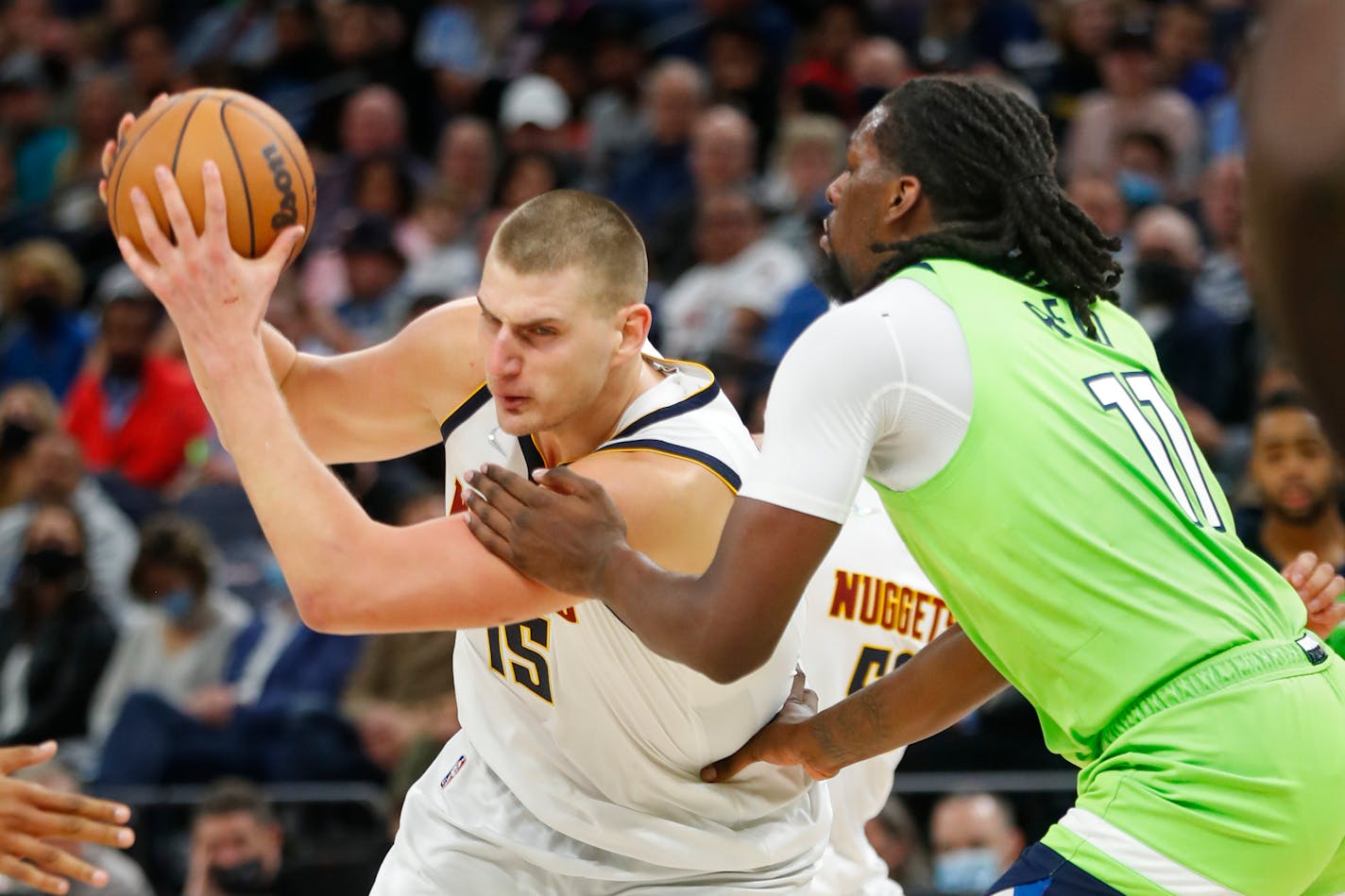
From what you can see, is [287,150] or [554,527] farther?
[287,150]

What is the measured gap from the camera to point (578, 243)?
3424mm

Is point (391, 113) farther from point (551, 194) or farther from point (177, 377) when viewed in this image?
point (551, 194)

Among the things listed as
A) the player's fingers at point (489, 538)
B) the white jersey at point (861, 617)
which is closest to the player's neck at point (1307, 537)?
the white jersey at point (861, 617)

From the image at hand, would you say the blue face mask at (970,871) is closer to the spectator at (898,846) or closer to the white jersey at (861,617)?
the spectator at (898,846)

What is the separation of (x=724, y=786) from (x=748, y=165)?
6757mm

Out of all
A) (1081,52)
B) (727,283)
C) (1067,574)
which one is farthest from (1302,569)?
(1081,52)

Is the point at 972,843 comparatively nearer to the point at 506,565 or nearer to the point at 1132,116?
the point at 506,565

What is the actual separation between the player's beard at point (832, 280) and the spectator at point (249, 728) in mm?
4848

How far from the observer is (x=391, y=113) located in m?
11.6

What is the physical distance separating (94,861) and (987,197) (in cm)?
491

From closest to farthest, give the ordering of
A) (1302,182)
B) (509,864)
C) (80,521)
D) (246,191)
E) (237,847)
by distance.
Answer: (1302,182), (246,191), (509,864), (237,847), (80,521)

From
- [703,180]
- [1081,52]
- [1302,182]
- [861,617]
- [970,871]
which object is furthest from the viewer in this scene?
[1081,52]

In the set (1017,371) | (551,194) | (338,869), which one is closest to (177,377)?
(338,869)

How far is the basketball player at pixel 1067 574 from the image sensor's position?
104 inches
